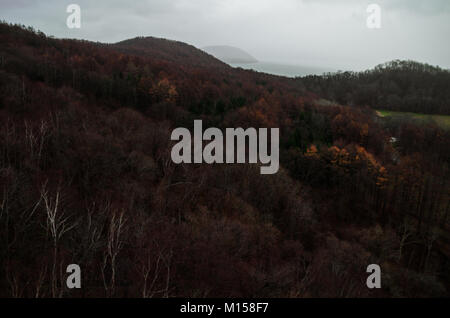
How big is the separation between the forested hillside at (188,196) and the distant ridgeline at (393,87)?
43.8 meters

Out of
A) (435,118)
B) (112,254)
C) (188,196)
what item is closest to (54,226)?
(112,254)

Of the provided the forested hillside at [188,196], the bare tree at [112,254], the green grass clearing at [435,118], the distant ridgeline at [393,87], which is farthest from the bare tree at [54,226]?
the distant ridgeline at [393,87]

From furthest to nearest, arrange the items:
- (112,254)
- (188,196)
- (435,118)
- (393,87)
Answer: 1. (393,87)
2. (435,118)
3. (188,196)
4. (112,254)

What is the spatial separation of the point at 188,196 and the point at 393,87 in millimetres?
129089

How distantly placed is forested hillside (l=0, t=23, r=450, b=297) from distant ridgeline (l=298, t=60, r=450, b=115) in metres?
43.8

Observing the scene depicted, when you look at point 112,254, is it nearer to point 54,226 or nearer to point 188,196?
point 54,226

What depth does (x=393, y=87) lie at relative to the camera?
11538 cm

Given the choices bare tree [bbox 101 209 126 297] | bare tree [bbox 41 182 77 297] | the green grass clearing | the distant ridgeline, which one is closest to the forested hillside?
bare tree [bbox 101 209 126 297]

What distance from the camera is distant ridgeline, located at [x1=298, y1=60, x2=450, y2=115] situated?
98562 millimetres

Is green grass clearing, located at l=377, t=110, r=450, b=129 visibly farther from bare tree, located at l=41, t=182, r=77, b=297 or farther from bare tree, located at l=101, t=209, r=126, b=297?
bare tree, located at l=41, t=182, r=77, b=297
